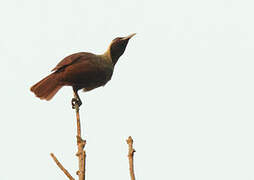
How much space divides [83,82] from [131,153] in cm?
146

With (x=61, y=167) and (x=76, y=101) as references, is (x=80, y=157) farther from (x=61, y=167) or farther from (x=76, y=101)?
(x=76, y=101)

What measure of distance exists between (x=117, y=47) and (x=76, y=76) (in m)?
0.74

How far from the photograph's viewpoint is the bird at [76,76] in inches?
145

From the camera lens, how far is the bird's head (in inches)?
166

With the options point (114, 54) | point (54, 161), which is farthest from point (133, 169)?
point (114, 54)

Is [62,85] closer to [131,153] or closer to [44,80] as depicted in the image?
[44,80]

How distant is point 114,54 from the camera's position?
13.9 feet

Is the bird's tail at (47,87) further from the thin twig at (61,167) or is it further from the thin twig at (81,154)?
the thin twig at (61,167)

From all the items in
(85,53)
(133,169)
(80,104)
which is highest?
(85,53)

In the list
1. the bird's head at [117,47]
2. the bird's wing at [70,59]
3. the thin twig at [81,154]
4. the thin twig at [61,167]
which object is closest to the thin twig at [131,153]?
the thin twig at [81,154]

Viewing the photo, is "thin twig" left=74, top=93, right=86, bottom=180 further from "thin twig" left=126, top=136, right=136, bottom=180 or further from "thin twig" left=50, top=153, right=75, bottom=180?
"thin twig" left=126, top=136, right=136, bottom=180

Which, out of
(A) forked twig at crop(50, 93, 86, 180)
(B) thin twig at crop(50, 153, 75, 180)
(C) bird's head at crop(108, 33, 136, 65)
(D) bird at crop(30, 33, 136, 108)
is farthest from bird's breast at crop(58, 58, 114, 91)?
(B) thin twig at crop(50, 153, 75, 180)

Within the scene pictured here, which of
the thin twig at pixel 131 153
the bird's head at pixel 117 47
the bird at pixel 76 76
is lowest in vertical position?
the thin twig at pixel 131 153

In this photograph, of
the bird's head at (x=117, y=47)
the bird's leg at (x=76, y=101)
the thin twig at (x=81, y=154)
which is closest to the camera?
the thin twig at (x=81, y=154)
